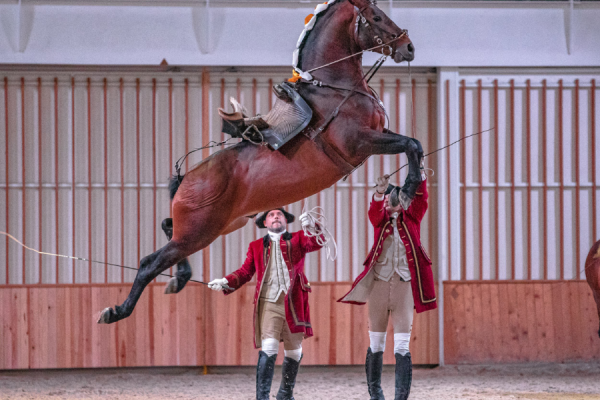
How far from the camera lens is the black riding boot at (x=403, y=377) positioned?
12.0ft

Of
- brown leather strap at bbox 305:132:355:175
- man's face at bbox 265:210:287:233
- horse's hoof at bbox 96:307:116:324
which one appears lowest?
horse's hoof at bbox 96:307:116:324

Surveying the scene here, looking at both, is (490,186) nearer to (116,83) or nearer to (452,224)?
(452,224)

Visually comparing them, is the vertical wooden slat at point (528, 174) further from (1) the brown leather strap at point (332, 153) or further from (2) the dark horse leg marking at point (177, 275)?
(2) the dark horse leg marking at point (177, 275)

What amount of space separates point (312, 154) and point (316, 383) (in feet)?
10.2

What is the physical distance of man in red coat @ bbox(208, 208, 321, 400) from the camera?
387cm

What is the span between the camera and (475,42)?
18.4 feet

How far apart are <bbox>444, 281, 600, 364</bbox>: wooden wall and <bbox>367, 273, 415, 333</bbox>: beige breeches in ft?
6.50

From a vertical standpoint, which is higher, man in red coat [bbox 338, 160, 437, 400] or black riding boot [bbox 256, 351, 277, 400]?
man in red coat [bbox 338, 160, 437, 400]

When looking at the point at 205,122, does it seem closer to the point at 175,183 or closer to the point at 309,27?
the point at 175,183

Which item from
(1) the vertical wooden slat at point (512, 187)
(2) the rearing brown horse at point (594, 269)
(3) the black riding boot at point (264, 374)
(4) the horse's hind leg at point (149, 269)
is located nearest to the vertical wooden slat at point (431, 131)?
(1) the vertical wooden slat at point (512, 187)

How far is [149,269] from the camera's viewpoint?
2.75 meters

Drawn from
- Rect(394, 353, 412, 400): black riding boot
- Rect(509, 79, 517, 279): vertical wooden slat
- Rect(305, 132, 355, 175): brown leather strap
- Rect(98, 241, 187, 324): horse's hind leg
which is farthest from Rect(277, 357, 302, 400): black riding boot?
Rect(509, 79, 517, 279): vertical wooden slat

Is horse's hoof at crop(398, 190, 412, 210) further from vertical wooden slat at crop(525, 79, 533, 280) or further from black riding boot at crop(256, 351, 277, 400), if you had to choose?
vertical wooden slat at crop(525, 79, 533, 280)

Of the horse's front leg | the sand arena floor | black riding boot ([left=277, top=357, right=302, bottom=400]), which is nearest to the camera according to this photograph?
the horse's front leg
